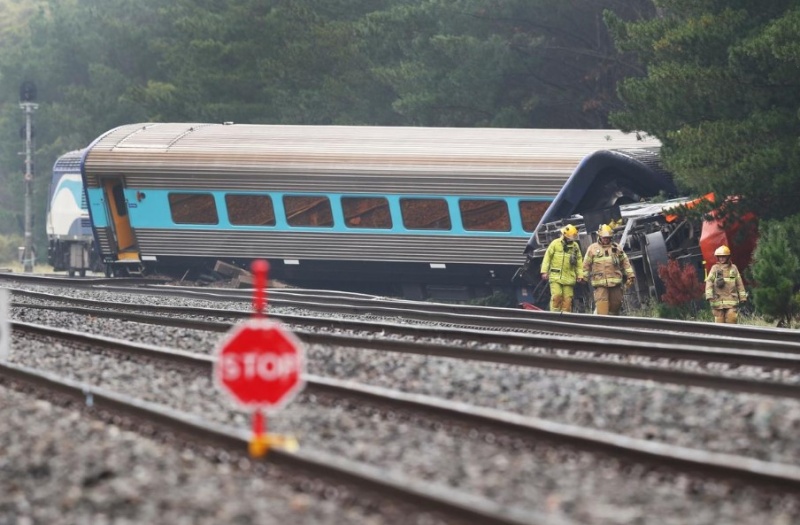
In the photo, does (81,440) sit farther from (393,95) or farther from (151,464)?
(393,95)

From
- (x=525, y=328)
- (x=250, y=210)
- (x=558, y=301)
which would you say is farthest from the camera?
(x=250, y=210)

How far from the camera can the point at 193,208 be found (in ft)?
84.7

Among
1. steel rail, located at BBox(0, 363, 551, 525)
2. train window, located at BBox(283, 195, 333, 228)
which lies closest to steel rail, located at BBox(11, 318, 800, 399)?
steel rail, located at BBox(0, 363, 551, 525)

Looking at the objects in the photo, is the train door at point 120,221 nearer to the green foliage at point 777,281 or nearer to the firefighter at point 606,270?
the firefighter at point 606,270

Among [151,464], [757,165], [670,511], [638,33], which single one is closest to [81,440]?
[151,464]

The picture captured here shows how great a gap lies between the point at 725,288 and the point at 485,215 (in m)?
7.09

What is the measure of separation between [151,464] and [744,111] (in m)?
15.3

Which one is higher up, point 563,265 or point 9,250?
point 9,250

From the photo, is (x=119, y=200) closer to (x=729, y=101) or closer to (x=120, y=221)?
(x=120, y=221)

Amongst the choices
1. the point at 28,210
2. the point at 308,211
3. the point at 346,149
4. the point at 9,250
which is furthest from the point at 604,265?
the point at 9,250

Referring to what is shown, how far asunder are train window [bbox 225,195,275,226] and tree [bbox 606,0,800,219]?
6.63 m

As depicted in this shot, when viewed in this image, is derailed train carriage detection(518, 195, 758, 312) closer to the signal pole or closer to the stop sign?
the stop sign

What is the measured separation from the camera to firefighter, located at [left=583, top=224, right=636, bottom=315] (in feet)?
58.3

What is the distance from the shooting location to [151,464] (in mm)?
6941
